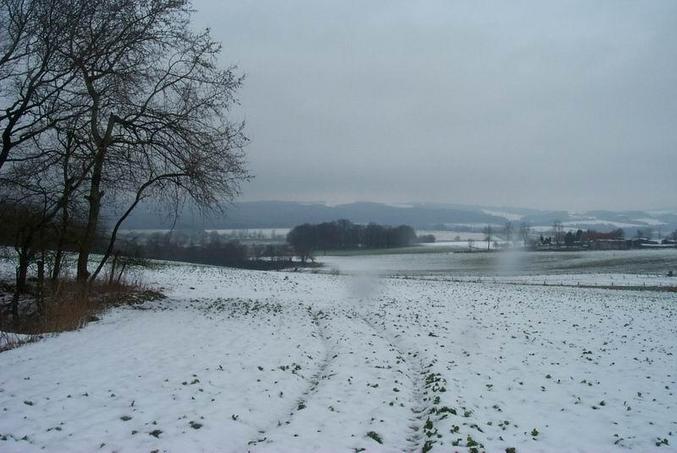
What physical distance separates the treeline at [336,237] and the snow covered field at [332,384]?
27916 millimetres

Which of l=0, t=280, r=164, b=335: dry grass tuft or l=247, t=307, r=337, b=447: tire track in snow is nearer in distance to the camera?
l=247, t=307, r=337, b=447: tire track in snow

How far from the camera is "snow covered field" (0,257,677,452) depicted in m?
6.74

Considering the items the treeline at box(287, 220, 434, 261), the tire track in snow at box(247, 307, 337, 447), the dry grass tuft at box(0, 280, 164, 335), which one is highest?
the treeline at box(287, 220, 434, 261)

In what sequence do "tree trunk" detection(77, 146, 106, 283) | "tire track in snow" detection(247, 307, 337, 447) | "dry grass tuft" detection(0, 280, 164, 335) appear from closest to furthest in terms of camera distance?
"tire track in snow" detection(247, 307, 337, 447), "dry grass tuft" detection(0, 280, 164, 335), "tree trunk" detection(77, 146, 106, 283)

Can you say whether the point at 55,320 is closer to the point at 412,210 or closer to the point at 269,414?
the point at 269,414

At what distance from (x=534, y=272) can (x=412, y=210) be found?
68.8m

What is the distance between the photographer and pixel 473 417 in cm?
779

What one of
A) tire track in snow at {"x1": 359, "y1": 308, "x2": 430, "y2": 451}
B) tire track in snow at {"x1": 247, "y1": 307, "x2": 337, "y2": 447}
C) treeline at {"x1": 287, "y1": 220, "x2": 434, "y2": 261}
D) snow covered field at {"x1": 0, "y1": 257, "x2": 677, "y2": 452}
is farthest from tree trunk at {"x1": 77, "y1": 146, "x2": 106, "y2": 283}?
treeline at {"x1": 287, "y1": 220, "x2": 434, "y2": 261}

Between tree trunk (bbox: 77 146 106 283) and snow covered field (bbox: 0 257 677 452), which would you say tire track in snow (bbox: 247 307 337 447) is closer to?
snow covered field (bbox: 0 257 677 452)

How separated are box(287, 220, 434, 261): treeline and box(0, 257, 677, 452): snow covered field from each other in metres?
27.9

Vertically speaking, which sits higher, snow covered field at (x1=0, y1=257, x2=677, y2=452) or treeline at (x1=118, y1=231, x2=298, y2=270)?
treeline at (x1=118, y1=231, x2=298, y2=270)

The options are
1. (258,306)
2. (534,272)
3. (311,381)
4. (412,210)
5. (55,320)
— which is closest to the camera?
(311,381)

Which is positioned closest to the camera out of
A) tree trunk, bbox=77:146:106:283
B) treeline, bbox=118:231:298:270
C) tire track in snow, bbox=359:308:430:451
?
tire track in snow, bbox=359:308:430:451

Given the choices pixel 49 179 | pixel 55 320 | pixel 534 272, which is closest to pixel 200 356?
pixel 55 320
